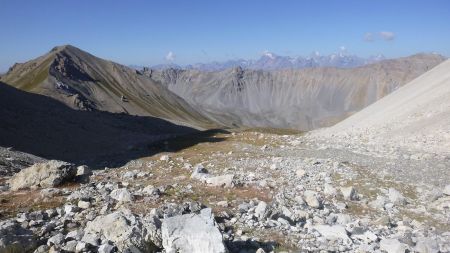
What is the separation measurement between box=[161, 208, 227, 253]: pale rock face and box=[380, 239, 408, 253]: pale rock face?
6506mm

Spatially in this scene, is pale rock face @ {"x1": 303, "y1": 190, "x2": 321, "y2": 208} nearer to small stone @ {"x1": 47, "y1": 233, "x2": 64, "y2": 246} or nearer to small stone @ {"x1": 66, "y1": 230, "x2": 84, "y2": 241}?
small stone @ {"x1": 66, "y1": 230, "x2": 84, "y2": 241}

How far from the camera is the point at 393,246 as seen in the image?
49.6 feet

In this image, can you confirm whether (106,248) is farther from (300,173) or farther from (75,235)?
(300,173)

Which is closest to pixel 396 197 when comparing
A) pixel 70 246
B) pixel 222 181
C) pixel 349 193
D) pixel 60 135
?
pixel 349 193

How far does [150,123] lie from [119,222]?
125 meters

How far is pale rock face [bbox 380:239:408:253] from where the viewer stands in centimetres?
1491

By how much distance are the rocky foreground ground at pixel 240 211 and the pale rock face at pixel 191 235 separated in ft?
0.10

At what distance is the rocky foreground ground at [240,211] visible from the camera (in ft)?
44.1

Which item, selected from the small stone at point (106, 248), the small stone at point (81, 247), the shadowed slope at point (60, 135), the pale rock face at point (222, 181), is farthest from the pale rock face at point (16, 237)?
the shadowed slope at point (60, 135)

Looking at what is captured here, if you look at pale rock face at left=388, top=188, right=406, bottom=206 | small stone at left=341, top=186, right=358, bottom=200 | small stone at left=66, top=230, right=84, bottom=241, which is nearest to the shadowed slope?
small stone at left=341, top=186, right=358, bottom=200

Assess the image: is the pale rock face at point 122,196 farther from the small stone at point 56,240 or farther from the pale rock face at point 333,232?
the pale rock face at point 333,232

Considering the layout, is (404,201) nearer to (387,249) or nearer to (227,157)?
(387,249)

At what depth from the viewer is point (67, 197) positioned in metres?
20.0

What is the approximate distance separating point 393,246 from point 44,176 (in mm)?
18342
